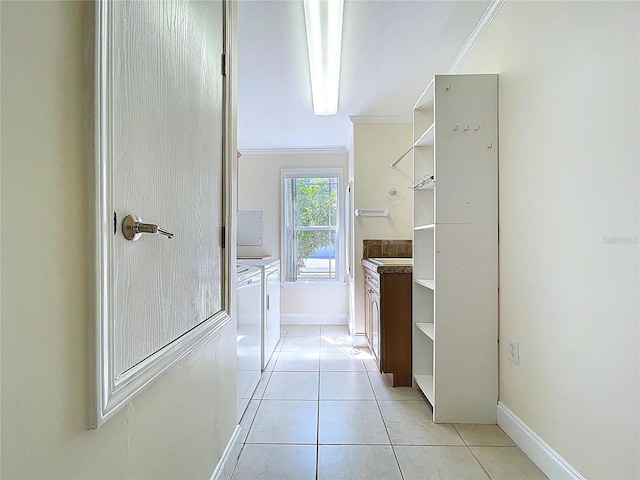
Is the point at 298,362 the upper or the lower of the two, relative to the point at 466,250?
lower

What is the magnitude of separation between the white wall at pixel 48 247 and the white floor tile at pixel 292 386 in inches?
69.0

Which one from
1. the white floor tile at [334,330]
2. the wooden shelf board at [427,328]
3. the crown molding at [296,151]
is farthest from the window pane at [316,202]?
the wooden shelf board at [427,328]

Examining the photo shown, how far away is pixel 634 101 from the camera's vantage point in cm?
110

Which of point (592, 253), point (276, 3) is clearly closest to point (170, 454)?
point (592, 253)

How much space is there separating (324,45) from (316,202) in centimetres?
268

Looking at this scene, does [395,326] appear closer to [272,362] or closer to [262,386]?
[262,386]

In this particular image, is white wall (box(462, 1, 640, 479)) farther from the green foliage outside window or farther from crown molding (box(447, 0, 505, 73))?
the green foliage outside window

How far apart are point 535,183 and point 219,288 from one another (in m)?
1.48

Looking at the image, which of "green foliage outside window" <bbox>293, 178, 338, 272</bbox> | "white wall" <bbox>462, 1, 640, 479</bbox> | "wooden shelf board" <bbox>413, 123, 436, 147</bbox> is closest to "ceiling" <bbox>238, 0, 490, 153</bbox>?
"white wall" <bbox>462, 1, 640, 479</bbox>

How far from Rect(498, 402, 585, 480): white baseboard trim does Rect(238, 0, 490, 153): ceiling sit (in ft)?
7.27

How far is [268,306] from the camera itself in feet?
10.1

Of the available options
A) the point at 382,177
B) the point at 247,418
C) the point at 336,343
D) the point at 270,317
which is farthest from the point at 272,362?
the point at 382,177

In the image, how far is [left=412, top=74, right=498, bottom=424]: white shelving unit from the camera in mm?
2008

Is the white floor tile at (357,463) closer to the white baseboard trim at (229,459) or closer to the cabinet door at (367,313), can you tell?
the white baseboard trim at (229,459)
